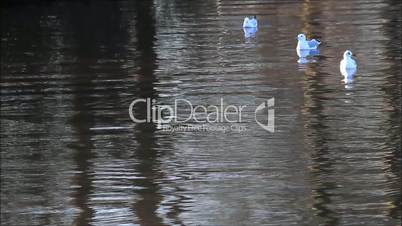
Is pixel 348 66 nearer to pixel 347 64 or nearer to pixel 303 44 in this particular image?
pixel 347 64

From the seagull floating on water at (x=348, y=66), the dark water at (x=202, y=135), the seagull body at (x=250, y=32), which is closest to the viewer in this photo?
the dark water at (x=202, y=135)

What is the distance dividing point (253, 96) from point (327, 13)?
11.7 meters

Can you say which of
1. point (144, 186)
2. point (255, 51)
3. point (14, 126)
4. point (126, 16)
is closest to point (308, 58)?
point (255, 51)

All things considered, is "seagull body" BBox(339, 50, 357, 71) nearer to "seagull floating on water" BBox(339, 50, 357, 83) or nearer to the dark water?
"seagull floating on water" BBox(339, 50, 357, 83)

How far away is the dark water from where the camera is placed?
8.15 metres

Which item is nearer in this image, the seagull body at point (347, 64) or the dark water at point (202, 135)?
the dark water at point (202, 135)

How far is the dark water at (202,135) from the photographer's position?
26.7 ft

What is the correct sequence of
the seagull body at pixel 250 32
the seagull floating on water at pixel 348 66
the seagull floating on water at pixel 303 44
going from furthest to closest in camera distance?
the seagull body at pixel 250 32
the seagull floating on water at pixel 303 44
the seagull floating on water at pixel 348 66

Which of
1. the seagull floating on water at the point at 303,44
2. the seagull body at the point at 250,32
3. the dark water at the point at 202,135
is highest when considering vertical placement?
the seagull body at the point at 250,32

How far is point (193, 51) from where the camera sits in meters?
17.3

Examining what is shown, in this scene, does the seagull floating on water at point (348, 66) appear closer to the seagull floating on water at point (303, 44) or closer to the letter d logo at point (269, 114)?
the seagull floating on water at point (303, 44)

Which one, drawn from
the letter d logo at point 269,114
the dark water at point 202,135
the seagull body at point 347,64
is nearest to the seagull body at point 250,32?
the dark water at point 202,135

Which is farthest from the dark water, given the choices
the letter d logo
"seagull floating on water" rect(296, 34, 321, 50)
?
"seagull floating on water" rect(296, 34, 321, 50)

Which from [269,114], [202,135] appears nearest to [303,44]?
[269,114]
